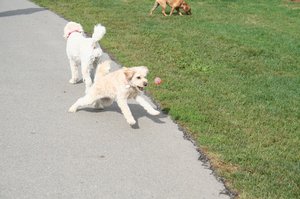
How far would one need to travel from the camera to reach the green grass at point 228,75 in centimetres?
595

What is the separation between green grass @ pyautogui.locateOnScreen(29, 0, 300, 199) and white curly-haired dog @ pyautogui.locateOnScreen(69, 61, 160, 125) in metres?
0.86

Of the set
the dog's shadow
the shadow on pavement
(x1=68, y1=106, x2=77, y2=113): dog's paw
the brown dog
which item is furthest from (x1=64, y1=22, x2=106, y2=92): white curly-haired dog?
the brown dog

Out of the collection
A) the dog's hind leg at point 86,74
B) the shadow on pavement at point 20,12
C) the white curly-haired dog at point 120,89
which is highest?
the white curly-haired dog at point 120,89

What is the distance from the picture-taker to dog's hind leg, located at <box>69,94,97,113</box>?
711cm

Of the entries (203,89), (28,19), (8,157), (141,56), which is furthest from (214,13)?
(8,157)

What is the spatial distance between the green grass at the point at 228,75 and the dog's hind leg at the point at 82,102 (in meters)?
1.24

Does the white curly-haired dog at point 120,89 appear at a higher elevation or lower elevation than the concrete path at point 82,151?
higher

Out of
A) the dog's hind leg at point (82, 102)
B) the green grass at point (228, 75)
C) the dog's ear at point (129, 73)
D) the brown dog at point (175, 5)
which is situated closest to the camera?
the green grass at point (228, 75)

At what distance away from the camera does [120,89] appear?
21.9 feet

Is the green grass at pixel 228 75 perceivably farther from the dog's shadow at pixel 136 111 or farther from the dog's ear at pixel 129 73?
the dog's ear at pixel 129 73

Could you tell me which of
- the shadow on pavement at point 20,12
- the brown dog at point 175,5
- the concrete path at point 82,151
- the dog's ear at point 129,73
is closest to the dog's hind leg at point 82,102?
the concrete path at point 82,151

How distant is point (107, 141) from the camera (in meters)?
6.38

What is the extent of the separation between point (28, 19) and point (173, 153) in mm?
10760

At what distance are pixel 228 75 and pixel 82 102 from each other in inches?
140
